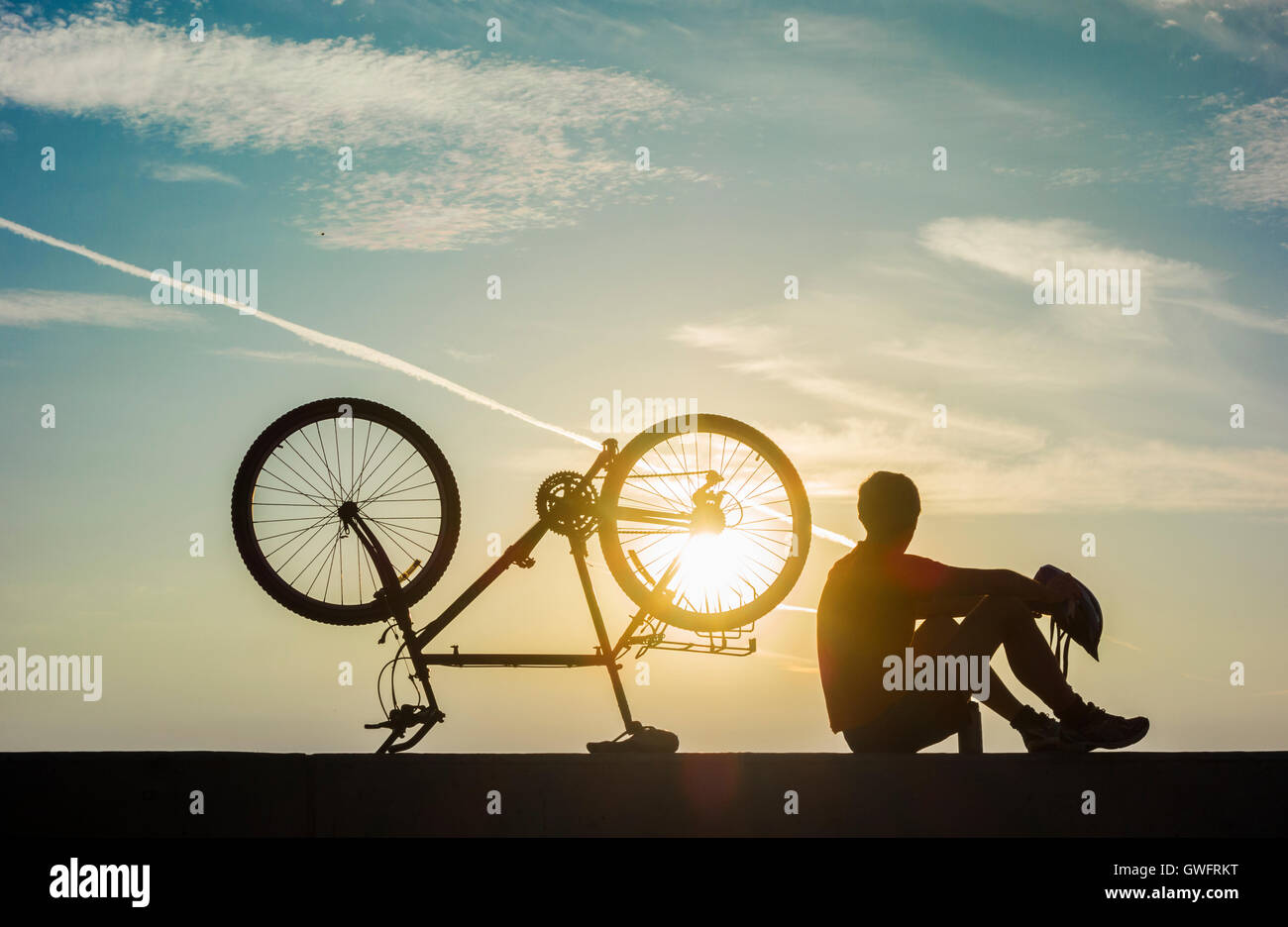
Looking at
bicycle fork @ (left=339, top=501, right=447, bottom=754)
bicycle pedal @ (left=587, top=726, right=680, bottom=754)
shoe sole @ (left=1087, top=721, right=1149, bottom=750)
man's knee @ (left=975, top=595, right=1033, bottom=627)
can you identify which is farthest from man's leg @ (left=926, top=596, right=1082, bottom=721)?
bicycle fork @ (left=339, top=501, right=447, bottom=754)

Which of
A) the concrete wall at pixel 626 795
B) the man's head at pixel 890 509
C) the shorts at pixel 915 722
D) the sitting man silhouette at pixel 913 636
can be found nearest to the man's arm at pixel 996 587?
the sitting man silhouette at pixel 913 636

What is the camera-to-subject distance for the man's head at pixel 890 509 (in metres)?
6.75

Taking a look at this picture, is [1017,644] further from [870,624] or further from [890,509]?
[890,509]

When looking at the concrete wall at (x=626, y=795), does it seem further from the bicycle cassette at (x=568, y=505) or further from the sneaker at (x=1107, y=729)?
the bicycle cassette at (x=568, y=505)

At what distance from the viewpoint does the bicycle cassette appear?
781 centimetres

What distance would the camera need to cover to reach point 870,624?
21.9 ft

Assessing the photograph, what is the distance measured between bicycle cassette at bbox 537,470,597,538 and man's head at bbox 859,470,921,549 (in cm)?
177

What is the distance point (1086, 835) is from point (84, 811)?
4.54 metres

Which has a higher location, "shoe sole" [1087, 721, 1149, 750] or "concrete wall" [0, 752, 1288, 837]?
"shoe sole" [1087, 721, 1149, 750]

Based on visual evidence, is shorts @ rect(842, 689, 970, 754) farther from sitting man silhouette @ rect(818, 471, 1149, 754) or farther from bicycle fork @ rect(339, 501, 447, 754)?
bicycle fork @ rect(339, 501, 447, 754)

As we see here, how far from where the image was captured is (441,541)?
26.2 ft

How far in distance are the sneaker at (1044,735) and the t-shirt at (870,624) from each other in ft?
2.14
